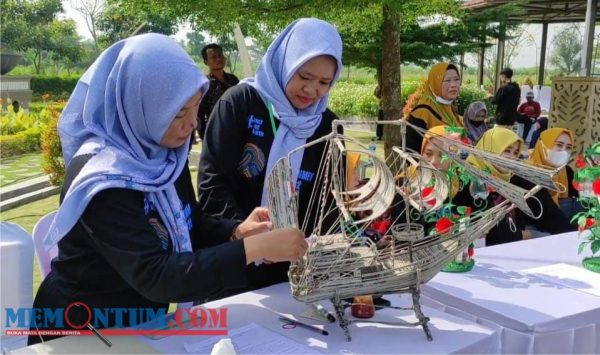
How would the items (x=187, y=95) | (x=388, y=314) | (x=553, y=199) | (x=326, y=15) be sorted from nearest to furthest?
(x=187, y=95)
(x=388, y=314)
(x=553, y=199)
(x=326, y=15)

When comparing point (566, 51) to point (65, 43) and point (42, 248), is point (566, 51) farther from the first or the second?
point (65, 43)

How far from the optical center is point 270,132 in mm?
1647

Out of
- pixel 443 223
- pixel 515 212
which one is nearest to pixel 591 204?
pixel 443 223

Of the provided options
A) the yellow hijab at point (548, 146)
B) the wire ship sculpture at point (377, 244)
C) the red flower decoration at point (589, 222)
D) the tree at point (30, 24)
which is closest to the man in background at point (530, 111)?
the yellow hijab at point (548, 146)

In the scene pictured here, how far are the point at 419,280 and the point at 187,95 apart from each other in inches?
25.4

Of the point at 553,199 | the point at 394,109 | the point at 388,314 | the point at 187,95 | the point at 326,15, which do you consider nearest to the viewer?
the point at 187,95

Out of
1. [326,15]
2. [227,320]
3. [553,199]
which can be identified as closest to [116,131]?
[227,320]

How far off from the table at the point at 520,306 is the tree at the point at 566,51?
18.4m

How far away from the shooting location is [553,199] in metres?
2.84

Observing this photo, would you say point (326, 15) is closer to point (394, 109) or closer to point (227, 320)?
point (394, 109)

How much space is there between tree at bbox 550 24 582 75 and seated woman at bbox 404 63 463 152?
16479 mm

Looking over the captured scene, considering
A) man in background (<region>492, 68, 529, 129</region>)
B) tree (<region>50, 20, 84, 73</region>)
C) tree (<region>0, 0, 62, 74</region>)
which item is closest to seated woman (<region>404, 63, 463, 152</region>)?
man in background (<region>492, 68, 529, 129</region>)

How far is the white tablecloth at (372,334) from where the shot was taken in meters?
1.16

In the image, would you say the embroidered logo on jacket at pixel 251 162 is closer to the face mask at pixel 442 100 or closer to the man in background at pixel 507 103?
the face mask at pixel 442 100
